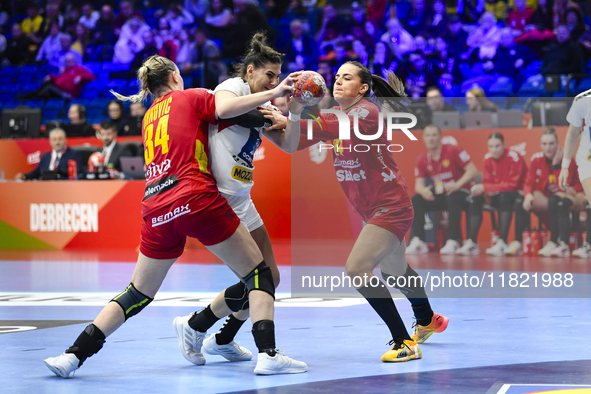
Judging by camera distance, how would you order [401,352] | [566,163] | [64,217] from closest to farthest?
[401,352]
[566,163]
[64,217]

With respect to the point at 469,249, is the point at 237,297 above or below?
above

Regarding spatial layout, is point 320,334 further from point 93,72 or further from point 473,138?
point 93,72

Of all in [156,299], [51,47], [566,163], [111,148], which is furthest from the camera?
[51,47]

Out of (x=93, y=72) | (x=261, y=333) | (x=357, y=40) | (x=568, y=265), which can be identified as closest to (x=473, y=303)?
(x=568, y=265)

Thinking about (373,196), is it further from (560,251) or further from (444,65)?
(444,65)

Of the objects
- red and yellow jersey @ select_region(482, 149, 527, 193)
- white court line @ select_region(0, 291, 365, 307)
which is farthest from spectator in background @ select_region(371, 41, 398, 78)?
white court line @ select_region(0, 291, 365, 307)

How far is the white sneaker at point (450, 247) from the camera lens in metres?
8.47

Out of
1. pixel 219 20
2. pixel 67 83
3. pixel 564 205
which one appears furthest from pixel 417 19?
pixel 67 83

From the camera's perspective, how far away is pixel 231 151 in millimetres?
3965

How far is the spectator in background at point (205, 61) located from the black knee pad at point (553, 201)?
6.48 metres

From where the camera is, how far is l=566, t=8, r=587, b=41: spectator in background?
12789mm

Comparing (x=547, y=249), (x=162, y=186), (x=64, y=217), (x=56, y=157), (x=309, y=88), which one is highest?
(x=309, y=88)

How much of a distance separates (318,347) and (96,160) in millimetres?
7956

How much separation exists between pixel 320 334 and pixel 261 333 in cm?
127
